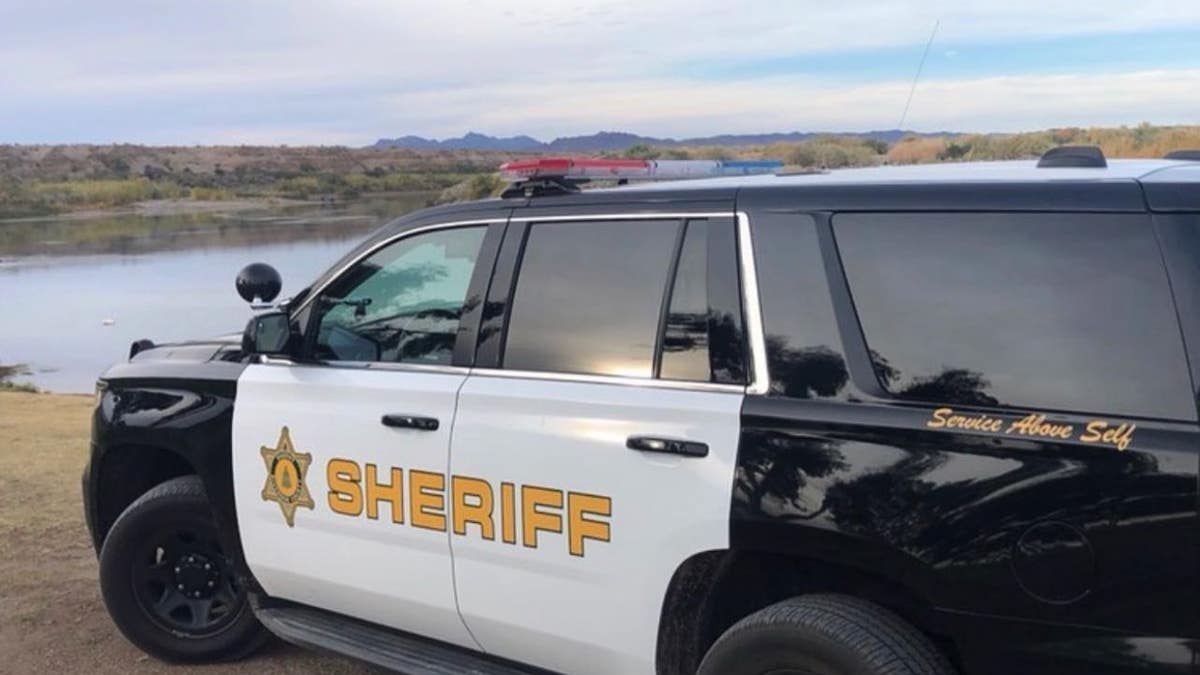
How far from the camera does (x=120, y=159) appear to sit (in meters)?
90.0

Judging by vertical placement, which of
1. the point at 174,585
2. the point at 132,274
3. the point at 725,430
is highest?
the point at 725,430

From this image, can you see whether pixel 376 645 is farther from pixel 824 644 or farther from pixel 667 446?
pixel 824 644

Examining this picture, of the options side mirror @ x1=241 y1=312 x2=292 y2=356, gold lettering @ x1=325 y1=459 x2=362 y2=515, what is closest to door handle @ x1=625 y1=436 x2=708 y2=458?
gold lettering @ x1=325 y1=459 x2=362 y2=515

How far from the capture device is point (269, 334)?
14.4 ft

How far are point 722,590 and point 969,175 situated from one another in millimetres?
1326

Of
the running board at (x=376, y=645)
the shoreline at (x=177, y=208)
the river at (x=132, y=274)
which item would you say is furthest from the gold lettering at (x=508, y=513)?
the shoreline at (x=177, y=208)

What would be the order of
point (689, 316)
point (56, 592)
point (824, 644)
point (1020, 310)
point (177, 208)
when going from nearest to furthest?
point (1020, 310) < point (824, 644) < point (689, 316) < point (56, 592) < point (177, 208)

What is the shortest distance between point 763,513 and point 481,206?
154 cm

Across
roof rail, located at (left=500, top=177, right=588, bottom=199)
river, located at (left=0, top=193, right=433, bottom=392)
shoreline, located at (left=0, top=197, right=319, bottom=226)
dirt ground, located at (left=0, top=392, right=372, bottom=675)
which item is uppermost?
roof rail, located at (left=500, top=177, right=588, bottom=199)

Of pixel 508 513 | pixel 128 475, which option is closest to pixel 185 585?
pixel 128 475

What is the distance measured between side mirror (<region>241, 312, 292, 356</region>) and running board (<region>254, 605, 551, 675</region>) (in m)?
0.98

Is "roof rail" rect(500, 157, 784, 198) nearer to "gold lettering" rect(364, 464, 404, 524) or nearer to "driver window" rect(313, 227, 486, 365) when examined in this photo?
"driver window" rect(313, 227, 486, 365)

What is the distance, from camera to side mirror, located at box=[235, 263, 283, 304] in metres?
5.20

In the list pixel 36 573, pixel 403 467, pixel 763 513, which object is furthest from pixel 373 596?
pixel 36 573
